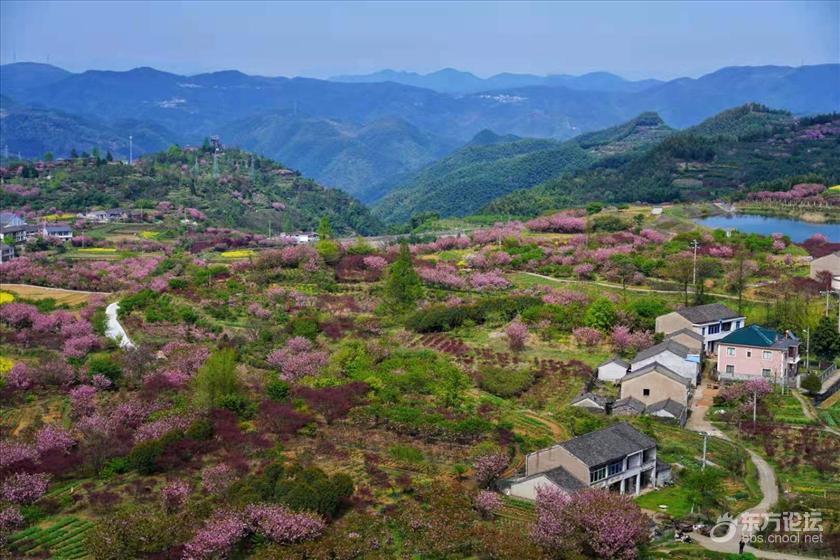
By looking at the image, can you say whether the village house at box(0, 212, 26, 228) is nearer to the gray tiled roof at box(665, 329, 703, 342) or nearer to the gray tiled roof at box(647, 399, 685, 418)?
the gray tiled roof at box(665, 329, 703, 342)

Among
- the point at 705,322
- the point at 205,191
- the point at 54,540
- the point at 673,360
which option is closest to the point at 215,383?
the point at 54,540

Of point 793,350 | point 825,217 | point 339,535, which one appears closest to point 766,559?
point 339,535

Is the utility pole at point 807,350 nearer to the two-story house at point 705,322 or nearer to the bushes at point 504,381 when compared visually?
the two-story house at point 705,322

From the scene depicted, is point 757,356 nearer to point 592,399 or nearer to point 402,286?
point 592,399

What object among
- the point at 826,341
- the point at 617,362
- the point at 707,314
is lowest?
the point at 617,362

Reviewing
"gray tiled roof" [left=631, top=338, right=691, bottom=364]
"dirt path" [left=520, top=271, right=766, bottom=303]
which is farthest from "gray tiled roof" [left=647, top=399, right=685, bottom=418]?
"dirt path" [left=520, top=271, right=766, bottom=303]
